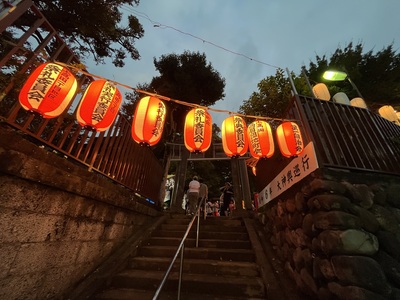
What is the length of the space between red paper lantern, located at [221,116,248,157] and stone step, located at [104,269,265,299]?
3.05 metres

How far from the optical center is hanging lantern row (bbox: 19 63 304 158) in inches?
139

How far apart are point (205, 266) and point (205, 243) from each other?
1.30 metres

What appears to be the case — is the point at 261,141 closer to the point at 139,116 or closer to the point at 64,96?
the point at 139,116

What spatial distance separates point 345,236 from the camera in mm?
3191

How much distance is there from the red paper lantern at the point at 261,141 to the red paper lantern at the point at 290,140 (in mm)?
384

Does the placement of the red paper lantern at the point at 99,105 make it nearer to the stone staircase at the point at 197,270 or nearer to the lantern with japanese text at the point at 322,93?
the stone staircase at the point at 197,270

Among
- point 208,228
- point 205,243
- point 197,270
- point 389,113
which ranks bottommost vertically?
point 197,270

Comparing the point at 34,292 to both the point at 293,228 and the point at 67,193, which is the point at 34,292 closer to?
the point at 67,193

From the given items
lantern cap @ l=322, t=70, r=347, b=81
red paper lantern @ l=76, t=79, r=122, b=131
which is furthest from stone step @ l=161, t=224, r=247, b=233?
lantern cap @ l=322, t=70, r=347, b=81

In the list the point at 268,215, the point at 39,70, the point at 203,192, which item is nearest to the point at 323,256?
the point at 268,215

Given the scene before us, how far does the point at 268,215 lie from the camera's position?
6391mm

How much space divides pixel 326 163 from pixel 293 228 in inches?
64.4

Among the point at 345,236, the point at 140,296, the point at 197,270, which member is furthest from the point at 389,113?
the point at 140,296

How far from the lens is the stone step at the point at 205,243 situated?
20.1 ft
